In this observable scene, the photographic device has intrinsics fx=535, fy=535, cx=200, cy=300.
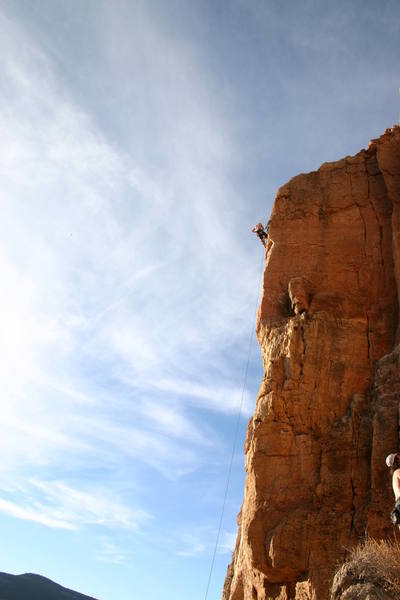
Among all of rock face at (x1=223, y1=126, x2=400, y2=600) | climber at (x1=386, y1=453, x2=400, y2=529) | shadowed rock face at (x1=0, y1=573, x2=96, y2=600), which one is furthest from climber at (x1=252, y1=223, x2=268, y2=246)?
shadowed rock face at (x1=0, y1=573, x2=96, y2=600)

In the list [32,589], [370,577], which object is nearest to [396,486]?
[370,577]

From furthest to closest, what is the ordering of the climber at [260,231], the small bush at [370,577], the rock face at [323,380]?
the climber at [260,231], the rock face at [323,380], the small bush at [370,577]

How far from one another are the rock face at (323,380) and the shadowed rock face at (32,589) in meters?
87.4

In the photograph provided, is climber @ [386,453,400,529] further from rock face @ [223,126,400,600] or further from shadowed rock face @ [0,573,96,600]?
shadowed rock face @ [0,573,96,600]

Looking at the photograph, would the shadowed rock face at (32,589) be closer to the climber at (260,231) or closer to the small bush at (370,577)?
the climber at (260,231)

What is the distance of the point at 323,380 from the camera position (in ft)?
56.1

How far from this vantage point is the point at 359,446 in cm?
1546

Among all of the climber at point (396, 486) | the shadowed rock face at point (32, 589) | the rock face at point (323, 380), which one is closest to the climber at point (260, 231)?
the rock face at point (323, 380)

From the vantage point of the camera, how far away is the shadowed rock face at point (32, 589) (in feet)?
301

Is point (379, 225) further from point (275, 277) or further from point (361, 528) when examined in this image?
point (361, 528)

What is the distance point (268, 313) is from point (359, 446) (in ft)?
20.9

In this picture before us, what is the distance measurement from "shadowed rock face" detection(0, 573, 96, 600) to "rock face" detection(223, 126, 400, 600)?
87.4 meters

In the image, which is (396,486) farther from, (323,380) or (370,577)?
(323,380)

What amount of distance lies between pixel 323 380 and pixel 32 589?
99.0 meters
